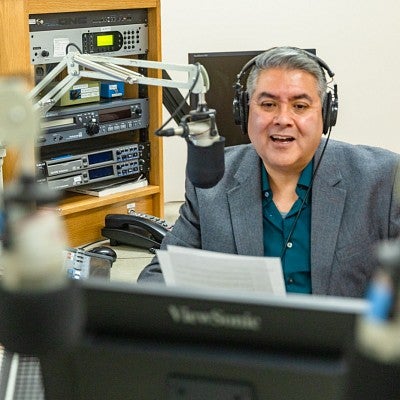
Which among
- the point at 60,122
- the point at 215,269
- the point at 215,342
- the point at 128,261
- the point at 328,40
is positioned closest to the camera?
the point at 215,342

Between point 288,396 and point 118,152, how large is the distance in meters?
2.21

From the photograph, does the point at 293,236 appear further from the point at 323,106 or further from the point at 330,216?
the point at 323,106

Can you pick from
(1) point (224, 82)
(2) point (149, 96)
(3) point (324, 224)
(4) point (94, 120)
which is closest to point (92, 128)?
(4) point (94, 120)

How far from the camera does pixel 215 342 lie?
861mm

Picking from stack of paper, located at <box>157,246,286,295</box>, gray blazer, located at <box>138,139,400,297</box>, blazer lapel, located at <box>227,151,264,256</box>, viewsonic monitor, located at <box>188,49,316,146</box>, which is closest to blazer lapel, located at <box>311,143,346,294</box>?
gray blazer, located at <box>138,139,400,297</box>

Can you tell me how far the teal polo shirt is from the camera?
1.90 meters

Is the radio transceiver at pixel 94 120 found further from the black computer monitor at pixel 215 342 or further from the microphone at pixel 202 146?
the black computer monitor at pixel 215 342

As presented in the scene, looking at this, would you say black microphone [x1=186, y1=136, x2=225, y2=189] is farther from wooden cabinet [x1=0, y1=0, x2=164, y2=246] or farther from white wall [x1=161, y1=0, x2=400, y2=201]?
white wall [x1=161, y1=0, x2=400, y2=201]

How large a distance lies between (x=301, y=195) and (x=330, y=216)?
10 centimetres

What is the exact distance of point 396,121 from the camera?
3.93 metres

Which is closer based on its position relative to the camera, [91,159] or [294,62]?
[294,62]

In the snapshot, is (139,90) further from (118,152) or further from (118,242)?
(118,242)

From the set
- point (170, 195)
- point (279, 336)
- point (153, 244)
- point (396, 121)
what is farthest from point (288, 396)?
point (396, 121)

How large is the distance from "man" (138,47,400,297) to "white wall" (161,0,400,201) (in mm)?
1598
